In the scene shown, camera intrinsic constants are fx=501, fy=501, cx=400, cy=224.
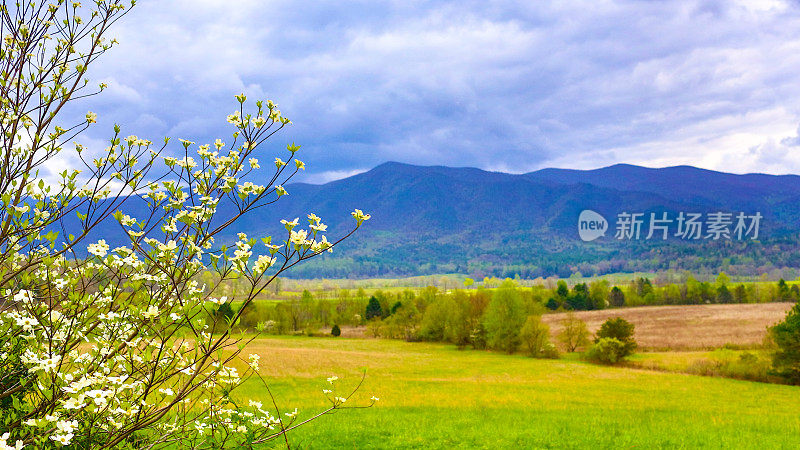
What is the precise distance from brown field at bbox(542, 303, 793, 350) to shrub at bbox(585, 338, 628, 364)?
14704 mm

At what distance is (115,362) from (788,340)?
141 ft

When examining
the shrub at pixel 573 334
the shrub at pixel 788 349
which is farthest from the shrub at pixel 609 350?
the shrub at pixel 788 349

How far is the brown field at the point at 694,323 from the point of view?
5897 cm

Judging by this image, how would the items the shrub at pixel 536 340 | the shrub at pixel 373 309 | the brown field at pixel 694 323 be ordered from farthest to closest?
the shrub at pixel 373 309 → the brown field at pixel 694 323 → the shrub at pixel 536 340

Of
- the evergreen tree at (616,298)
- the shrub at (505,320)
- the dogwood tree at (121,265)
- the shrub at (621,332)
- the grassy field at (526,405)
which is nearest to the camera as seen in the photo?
the dogwood tree at (121,265)

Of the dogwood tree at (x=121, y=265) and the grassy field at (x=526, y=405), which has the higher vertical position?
the dogwood tree at (x=121, y=265)

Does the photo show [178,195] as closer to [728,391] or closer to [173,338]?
[173,338]

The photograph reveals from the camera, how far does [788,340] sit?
34688 millimetres

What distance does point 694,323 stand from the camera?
7106cm

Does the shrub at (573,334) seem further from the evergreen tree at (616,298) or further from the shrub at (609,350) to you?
the evergreen tree at (616,298)

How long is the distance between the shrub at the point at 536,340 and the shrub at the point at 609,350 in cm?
480

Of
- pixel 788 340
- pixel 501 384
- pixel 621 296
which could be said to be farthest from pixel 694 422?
pixel 621 296

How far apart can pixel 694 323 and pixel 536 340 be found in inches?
1322

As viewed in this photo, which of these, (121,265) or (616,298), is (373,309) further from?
(121,265)
